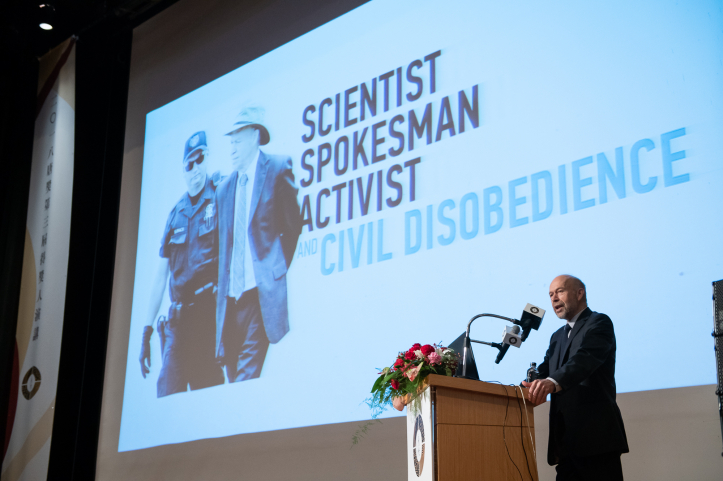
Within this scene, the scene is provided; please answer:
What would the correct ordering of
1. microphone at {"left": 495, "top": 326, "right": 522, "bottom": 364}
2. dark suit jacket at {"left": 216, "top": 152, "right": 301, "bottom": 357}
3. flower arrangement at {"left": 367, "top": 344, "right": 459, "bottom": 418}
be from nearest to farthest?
flower arrangement at {"left": 367, "top": 344, "right": 459, "bottom": 418}
microphone at {"left": 495, "top": 326, "right": 522, "bottom": 364}
dark suit jacket at {"left": 216, "top": 152, "right": 301, "bottom": 357}

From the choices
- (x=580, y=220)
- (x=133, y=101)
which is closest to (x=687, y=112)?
(x=580, y=220)

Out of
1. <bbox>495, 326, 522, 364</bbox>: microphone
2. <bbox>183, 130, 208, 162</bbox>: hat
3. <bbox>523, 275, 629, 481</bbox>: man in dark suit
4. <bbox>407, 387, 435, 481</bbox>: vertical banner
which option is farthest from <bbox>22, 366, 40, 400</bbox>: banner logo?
<bbox>523, 275, 629, 481</bbox>: man in dark suit

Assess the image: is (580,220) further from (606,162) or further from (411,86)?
(411,86)

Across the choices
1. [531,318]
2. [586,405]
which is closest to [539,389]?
[586,405]

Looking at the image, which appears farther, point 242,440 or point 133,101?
point 133,101

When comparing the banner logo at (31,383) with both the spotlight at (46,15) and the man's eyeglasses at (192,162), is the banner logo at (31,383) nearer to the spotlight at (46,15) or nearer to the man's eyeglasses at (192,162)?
the man's eyeglasses at (192,162)

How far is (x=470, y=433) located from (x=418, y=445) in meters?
0.18

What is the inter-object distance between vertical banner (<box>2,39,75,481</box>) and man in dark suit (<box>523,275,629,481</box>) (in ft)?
13.5

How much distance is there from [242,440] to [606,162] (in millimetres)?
2766

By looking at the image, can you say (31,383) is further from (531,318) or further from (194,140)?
(531,318)

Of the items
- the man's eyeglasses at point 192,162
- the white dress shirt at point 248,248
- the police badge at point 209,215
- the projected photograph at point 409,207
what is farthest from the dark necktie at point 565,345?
the man's eyeglasses at point 192,162

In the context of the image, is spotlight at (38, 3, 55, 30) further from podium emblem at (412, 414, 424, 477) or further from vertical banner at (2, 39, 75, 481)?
podium emblem at (412, 414, 424, 477)

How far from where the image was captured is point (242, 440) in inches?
176

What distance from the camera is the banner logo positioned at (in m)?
5.54
